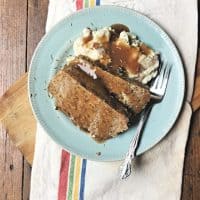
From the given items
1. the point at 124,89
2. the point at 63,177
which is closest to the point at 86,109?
the point at 124,89

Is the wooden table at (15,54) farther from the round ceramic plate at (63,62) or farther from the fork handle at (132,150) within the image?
the fork handle at (132,150)

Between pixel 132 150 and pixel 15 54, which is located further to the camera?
pixel 15 54

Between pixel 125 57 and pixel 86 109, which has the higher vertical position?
A: pixel 125 57

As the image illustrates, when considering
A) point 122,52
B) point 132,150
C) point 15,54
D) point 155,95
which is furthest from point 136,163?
point 15,54

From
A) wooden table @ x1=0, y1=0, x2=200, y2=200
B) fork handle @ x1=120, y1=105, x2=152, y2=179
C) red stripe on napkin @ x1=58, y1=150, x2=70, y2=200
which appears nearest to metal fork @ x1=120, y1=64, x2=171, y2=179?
fork handle @ x1=120, y1=105, x2=152, y2=179

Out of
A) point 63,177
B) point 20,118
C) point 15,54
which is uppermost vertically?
point 15,54

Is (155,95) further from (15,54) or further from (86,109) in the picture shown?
(15,54)
